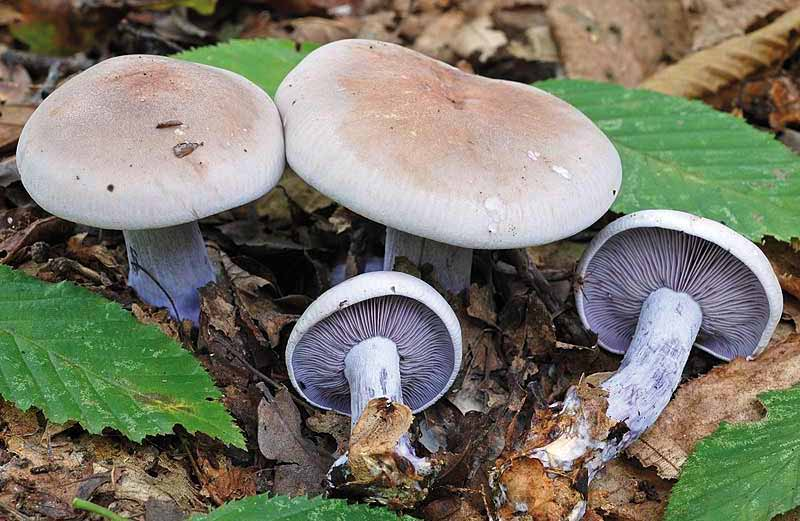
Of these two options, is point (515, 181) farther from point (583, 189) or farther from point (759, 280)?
point (759, 280)

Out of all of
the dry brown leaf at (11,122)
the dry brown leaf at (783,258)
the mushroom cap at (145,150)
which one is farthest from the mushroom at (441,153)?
the dry brown leaf at (11,122)

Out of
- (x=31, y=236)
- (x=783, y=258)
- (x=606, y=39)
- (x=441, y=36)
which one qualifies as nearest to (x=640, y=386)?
(x=783, y=258)

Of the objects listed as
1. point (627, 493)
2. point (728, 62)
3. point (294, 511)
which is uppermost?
point (728, 62)

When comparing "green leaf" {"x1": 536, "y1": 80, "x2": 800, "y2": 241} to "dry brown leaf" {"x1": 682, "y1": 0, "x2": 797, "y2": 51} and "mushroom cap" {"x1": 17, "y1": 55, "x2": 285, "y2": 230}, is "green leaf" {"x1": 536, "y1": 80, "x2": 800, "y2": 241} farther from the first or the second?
"dry brown leaf" {"x1": 682, "y1": 0, "x2": 797, "y2": 51}

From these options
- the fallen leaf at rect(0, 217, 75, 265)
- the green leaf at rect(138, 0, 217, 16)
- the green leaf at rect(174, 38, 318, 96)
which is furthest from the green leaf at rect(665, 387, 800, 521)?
the green leaf at rect(138, 0, 217, 16)

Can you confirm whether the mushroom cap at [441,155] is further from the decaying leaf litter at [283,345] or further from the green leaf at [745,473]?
the green leaf at [745,473]

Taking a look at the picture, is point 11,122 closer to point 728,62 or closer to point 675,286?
point 675,286
